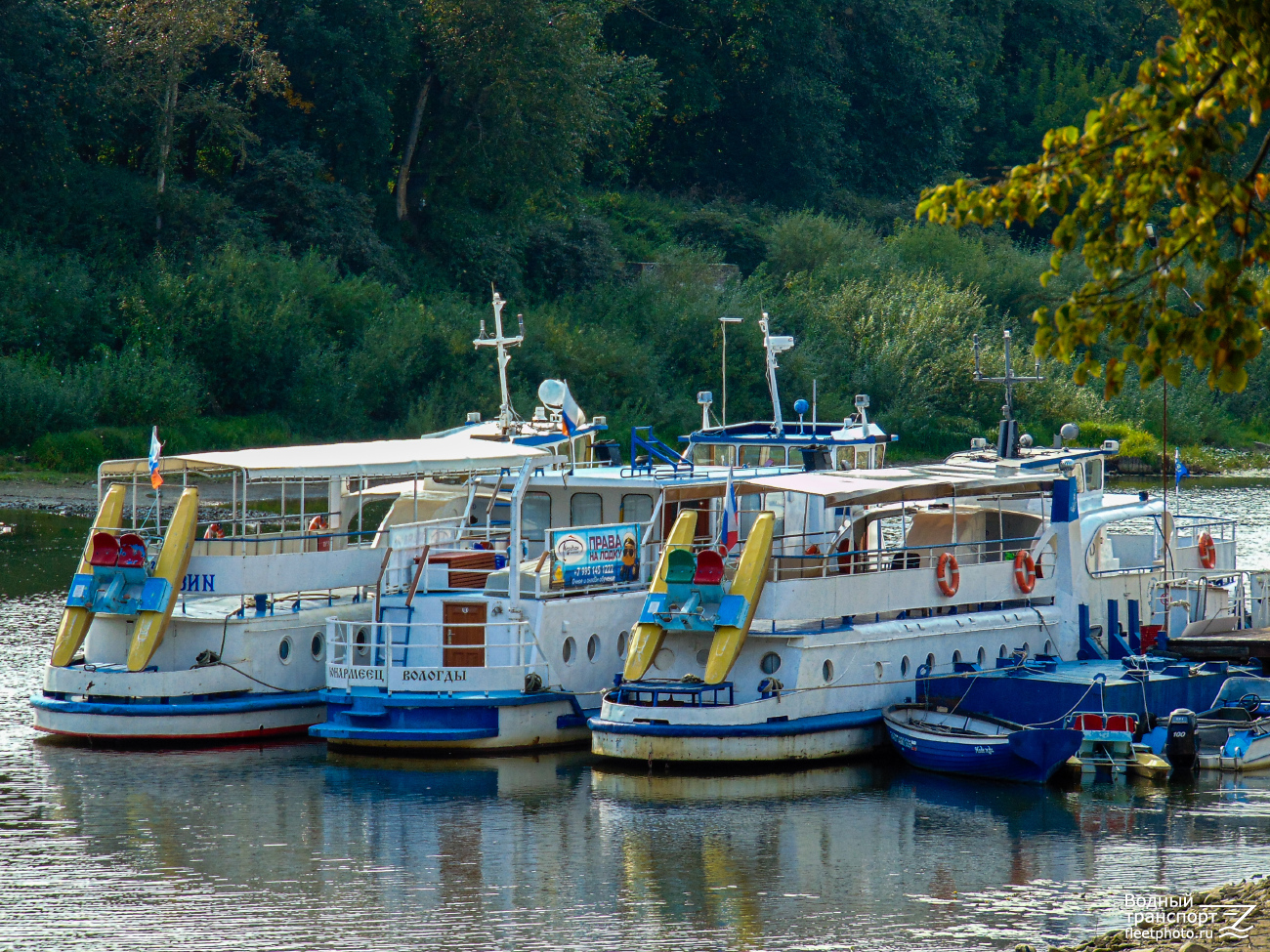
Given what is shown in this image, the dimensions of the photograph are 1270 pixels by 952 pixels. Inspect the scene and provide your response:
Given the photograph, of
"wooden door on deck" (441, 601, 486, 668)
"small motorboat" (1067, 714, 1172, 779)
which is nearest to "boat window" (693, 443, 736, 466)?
"wooden door on deck" (441, 601, 486, 668)

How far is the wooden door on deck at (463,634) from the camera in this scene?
23.4m

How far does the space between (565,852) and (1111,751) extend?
25.6 feet

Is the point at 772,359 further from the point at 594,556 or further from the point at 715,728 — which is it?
the point at 715,728

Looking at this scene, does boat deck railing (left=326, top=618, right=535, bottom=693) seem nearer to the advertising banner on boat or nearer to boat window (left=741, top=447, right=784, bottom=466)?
the advertising banner on boat

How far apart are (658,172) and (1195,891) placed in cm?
6459

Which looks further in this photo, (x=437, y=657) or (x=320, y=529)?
(x=320, y=529)

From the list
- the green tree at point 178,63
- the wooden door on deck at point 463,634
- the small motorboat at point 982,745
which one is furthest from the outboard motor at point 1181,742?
the green tree at point 178,63

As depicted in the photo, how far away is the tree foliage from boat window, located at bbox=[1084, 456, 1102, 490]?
19023 millimetres

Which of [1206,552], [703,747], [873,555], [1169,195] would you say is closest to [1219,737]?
[873,555]

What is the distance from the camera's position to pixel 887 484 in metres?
24.1

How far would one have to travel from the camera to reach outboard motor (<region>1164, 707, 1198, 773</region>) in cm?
2222

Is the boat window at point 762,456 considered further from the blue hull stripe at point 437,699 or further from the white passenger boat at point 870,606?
the blue hull stripe at point 437,699

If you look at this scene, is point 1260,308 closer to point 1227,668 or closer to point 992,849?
point 992,849

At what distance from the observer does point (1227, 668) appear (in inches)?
985
